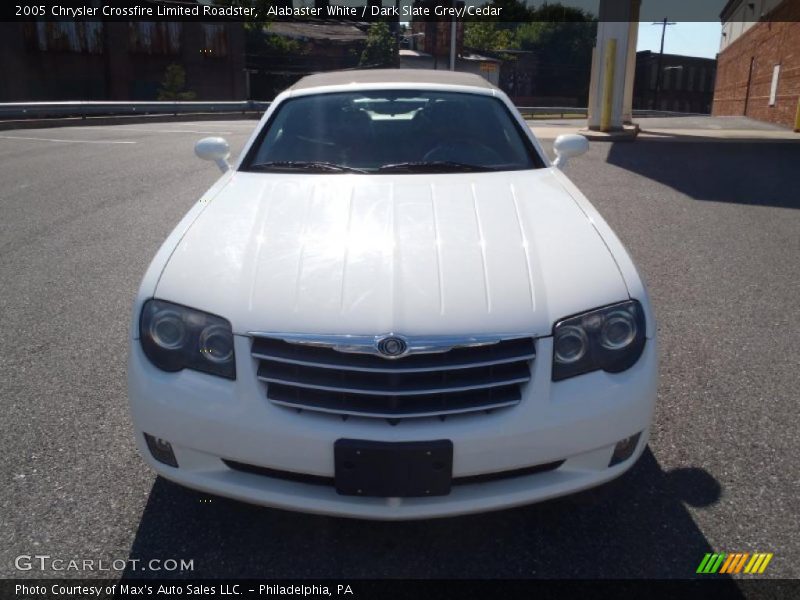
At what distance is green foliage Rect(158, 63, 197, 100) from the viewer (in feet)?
107

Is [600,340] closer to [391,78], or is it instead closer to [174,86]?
[391,78]

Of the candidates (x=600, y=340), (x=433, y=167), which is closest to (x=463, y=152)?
(x=433, y=167)

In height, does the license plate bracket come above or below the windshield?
below

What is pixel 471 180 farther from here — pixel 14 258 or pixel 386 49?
pixel 386 49

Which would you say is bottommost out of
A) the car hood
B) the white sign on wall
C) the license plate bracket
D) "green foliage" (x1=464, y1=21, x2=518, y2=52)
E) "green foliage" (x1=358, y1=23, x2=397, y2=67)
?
the license plate bracket

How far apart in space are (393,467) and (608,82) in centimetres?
1384

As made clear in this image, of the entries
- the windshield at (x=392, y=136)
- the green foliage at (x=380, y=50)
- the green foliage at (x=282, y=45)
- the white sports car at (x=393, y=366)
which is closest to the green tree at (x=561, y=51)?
the green foliage at (x=380, y=50)

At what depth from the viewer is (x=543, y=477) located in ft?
6.71

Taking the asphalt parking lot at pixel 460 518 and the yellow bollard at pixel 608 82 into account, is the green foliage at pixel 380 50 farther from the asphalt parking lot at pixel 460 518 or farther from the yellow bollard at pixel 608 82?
the asphalt parking lot at pixel 460 518

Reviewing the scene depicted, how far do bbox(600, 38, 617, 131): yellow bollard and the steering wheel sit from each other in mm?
11704

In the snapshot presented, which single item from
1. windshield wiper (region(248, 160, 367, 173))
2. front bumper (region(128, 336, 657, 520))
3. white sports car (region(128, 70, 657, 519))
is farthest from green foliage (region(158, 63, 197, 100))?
front bumper (region(128, 336, 657, 520))

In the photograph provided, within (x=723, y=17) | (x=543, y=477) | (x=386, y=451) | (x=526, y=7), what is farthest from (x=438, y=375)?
(x=526, y=7)

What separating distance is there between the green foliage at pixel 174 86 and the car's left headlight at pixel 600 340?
33.6 meters

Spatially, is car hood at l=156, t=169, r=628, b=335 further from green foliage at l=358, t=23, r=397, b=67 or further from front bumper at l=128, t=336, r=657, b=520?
green foliage at l=358, t=23, r=397, b=67
